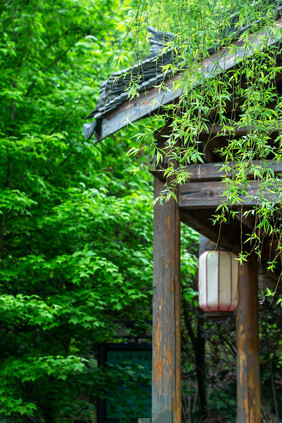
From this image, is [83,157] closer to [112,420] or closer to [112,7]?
[112,7]

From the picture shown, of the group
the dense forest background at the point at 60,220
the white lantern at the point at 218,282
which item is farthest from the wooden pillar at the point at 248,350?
the dense forest background at the point at 60,220

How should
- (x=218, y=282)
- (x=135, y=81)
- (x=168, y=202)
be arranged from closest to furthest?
1. (x=135, y=81)
2. (x=168, y=202)
3. (x=218, y=282)

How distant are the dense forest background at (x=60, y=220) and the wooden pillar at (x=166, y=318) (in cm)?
176

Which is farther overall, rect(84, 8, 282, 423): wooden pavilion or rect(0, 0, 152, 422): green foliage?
rect(0, 0, 152, 422): green foliage

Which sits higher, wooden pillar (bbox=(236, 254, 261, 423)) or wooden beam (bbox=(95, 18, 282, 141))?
wooden beam (bbox=(95, 18, 282, 141))

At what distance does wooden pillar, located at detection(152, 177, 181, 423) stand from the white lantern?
821 mm

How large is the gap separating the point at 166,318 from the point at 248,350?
77.7 inches

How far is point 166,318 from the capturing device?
3.70 m

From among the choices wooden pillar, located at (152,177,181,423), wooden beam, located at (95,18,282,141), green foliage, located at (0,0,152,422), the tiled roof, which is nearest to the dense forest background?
green foliage, located at (0,0,152,422)

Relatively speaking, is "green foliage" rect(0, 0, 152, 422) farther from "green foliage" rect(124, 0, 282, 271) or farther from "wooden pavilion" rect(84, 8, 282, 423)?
"green foliage" rect(124, 0, 282, 271)

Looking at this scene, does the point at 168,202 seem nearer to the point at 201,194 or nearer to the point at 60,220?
the point at 201,194

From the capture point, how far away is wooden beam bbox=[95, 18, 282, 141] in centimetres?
322

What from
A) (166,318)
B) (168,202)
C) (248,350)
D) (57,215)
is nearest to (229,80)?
(168,202)

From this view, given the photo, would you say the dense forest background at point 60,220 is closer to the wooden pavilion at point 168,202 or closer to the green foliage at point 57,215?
the green foliage at point 57,215
